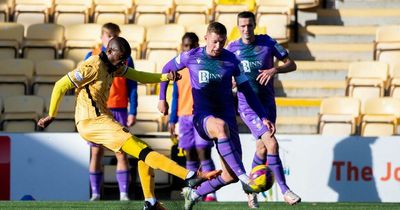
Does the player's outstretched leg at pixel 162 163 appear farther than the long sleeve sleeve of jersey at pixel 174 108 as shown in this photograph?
No

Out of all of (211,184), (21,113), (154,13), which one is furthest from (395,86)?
(211,184)

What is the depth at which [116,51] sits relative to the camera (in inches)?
430

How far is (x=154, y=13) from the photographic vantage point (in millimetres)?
18578

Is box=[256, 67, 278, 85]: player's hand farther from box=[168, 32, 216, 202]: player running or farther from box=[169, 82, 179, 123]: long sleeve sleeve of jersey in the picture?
box=[169, 82, 179, 123]: long sleeve sleeve of jersey

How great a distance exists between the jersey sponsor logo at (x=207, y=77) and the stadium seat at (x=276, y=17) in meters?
6.28

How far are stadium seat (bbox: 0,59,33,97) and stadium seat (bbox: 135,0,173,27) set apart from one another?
2333 millimetres

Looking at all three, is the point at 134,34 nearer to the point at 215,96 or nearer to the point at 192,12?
the point at 192,12

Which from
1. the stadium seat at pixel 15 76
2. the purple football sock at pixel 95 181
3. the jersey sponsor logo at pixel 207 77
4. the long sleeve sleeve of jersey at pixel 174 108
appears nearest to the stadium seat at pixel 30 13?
the stadium seat at pixel 15 76

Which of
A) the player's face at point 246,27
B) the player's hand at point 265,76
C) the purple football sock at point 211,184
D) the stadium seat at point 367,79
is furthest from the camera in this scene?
the stadium seat at point 367,79

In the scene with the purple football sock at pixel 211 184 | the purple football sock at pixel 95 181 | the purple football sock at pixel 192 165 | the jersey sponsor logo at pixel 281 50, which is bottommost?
the purple football sock at pixel 95 181

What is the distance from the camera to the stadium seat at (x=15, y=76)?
16703 millimetres

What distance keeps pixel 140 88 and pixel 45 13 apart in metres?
2.75

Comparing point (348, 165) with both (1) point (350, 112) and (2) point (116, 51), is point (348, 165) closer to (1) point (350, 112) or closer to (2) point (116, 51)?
(1) point (350, 112)

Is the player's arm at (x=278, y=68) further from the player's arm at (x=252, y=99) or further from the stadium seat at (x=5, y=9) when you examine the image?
the stadium seat at (x=5, y=9)
